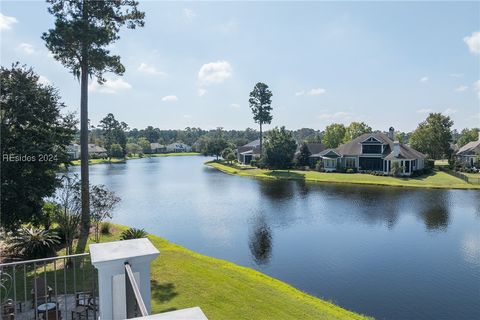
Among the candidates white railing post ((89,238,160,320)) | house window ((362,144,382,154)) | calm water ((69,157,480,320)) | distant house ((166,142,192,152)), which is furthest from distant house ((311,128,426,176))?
distant house ((166,142,192,152))

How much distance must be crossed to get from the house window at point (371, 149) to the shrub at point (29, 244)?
51.3 meters

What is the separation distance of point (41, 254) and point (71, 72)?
1014 cm

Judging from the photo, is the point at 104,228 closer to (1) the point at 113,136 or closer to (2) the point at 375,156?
(2) the point at 375,156

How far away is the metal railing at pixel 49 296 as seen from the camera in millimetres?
6316

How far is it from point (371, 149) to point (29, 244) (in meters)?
52.1

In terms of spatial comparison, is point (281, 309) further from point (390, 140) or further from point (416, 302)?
point (390, 140)

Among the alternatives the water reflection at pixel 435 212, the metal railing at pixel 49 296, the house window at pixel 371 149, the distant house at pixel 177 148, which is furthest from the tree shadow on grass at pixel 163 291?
the distant house at pixel 177 148

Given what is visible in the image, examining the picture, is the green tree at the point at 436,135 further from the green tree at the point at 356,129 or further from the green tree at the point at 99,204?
the green tree at the point at 99,204

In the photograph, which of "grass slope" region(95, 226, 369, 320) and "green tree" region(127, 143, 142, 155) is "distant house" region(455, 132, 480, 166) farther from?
"green tree" region(127, 143, 142, 155)

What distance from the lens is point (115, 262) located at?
3.89 metres

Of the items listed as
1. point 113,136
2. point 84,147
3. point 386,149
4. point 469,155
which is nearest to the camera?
point 84,147

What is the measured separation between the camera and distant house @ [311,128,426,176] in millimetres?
51812

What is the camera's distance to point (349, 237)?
21734 millimetres

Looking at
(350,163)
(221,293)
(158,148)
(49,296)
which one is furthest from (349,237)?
(158,148)
